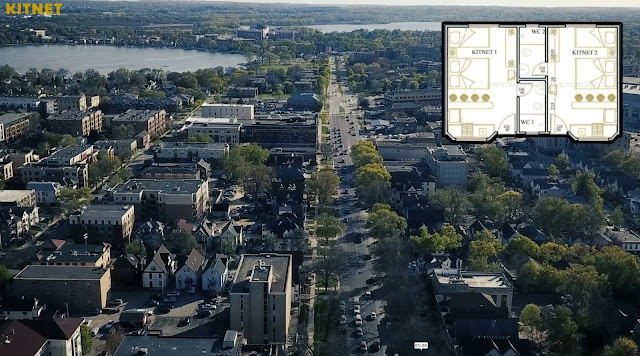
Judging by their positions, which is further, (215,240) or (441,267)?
(215,240)

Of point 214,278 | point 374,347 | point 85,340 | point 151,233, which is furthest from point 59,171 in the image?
point 374,347

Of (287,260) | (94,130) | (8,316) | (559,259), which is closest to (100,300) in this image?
(8,316)

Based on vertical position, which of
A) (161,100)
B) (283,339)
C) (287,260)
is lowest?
(283,339)

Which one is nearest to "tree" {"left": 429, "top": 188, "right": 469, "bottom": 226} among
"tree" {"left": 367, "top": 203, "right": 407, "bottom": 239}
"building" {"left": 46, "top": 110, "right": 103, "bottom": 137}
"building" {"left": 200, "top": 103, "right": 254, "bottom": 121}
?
"tree" {"left": 367, "top": 203, "right": 407, "bottom": 239}

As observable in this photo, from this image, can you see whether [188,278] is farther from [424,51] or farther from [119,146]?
[424,51]

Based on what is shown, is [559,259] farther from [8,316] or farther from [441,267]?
[8,316]

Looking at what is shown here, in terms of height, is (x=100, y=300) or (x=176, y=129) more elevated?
(x=176, y=129)
